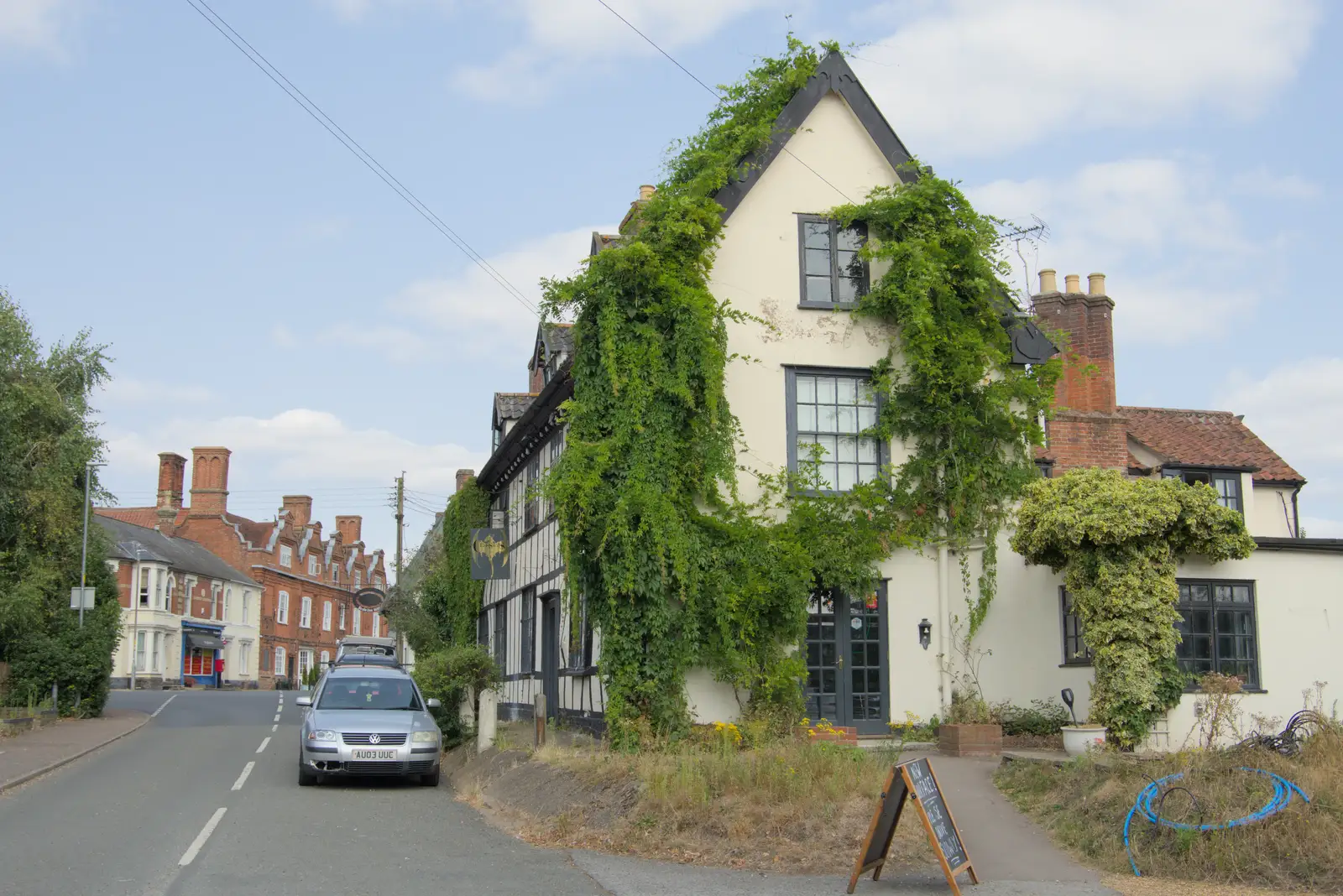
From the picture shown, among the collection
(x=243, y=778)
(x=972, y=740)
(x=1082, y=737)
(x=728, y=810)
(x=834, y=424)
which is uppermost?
(x=834, y=424)

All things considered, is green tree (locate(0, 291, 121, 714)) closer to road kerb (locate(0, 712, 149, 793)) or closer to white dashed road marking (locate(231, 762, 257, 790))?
road kerb (locate(0, 712, 149, 793))

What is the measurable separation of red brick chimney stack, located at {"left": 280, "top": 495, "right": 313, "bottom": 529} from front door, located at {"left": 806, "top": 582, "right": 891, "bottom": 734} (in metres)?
69.6

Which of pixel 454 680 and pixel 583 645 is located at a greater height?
pixel 583 645

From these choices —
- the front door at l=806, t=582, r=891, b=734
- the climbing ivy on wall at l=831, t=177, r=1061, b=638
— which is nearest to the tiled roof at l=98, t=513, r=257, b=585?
the front door at l=806, t=582, r=891, b=734

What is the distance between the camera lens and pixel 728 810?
11.8m

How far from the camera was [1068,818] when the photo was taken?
12000mm

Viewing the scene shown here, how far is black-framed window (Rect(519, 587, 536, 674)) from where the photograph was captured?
24547mm

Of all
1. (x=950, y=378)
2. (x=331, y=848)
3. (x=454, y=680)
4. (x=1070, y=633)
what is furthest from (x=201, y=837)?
(x=1070, y=633)

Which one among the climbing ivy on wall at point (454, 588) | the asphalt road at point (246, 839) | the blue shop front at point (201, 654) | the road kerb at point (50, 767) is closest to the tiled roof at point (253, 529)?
the blue shop front at point (201, 654)

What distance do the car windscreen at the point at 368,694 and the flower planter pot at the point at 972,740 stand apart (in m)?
7.75

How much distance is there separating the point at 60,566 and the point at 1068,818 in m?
26.7

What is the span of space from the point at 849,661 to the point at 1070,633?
337 cm

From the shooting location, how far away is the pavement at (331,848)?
9.88 metres

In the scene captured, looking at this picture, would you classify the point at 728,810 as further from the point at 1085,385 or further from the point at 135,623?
the point at 135,623
